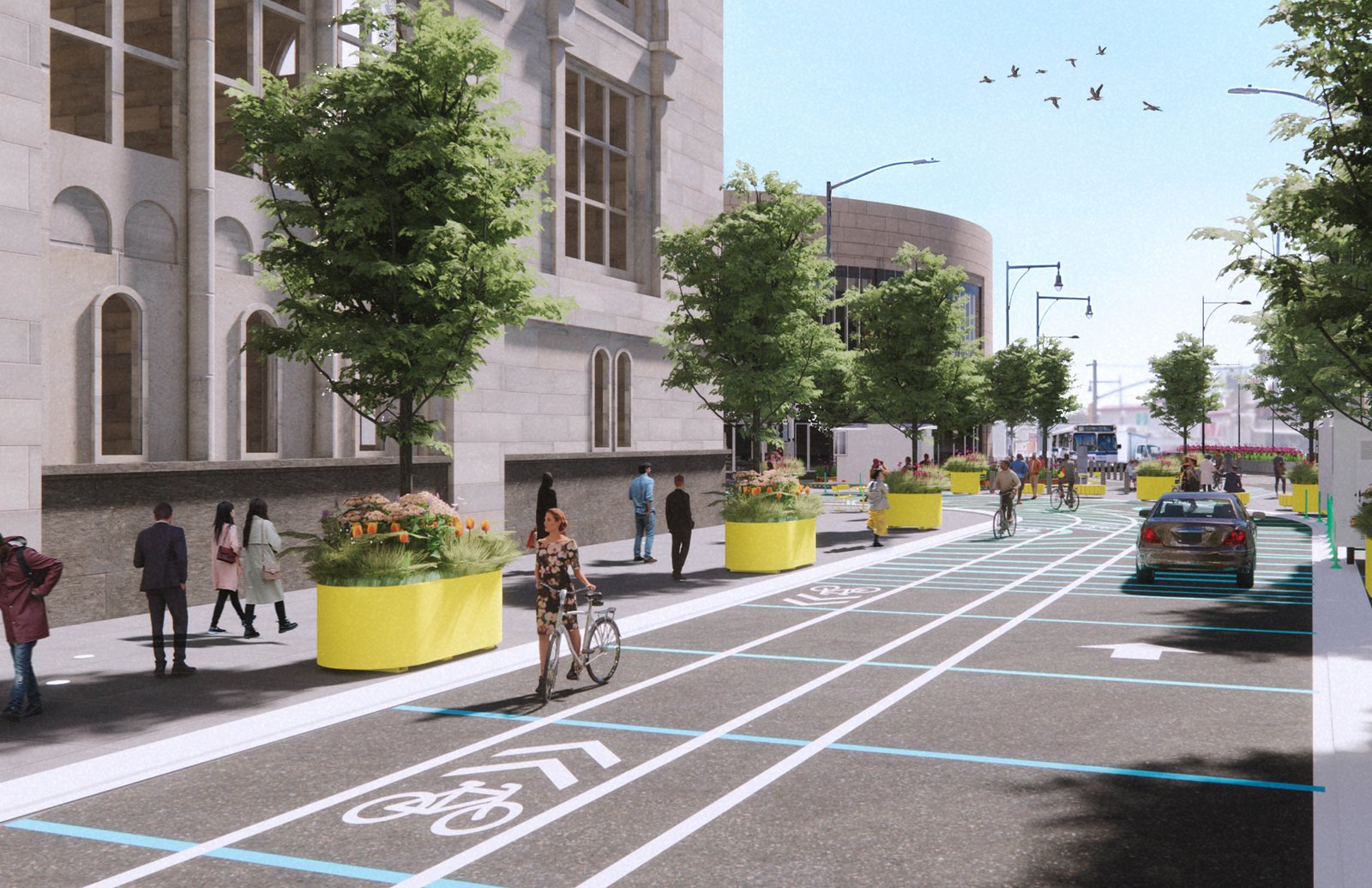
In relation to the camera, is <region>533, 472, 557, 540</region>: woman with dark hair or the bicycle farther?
<region>533, 472, 557, 540</region>: woman with dark hair

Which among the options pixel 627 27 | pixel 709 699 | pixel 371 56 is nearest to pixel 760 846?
pixel 709 699

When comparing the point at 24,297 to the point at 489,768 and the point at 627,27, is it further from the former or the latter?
the point at 627,27

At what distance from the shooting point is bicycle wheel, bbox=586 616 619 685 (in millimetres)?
10695

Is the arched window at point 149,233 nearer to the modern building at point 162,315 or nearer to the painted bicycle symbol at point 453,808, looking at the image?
the modern building at point 162,315

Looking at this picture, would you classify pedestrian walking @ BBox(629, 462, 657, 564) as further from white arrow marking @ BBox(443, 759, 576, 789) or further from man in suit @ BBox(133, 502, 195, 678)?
white arrow marking @ BBox(443, 759, 576, 789)

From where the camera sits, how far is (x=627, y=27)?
1122 inches

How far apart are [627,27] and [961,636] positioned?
2044 centimetres

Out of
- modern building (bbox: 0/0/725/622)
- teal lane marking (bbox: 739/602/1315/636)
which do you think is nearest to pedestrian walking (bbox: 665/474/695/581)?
teal lane marking (bbox: 739/602/1315/636)

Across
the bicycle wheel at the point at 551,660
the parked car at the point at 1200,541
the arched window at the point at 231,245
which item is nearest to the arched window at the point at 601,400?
the arched window at the point at 231,245

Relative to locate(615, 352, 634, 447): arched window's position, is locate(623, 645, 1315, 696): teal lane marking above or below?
below

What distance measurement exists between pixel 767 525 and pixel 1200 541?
7.20 meters

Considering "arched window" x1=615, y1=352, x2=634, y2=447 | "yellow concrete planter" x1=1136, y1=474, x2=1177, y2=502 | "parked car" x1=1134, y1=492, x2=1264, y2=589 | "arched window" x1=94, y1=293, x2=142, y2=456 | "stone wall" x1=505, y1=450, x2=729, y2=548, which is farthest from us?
"yellow concrete planter" x1=1136, y1=474, x2=1177, y2=502

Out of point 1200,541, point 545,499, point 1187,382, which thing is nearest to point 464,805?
point 545,499

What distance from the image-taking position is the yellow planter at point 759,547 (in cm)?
2025
